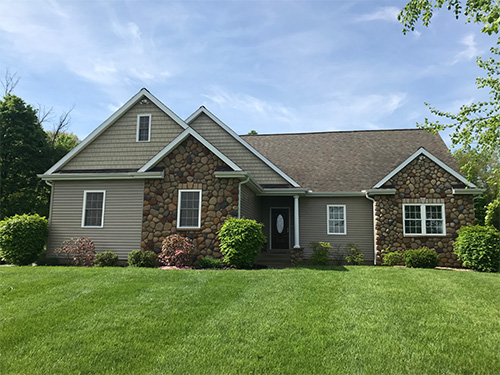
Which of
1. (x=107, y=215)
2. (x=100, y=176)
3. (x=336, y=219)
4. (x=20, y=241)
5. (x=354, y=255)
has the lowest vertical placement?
(x=354, y=255)

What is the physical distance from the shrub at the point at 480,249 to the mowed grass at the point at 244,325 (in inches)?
137

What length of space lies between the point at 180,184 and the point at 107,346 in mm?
8357

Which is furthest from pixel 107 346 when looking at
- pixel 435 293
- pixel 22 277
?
pixel 435 293

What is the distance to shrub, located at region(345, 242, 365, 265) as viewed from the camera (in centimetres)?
1511

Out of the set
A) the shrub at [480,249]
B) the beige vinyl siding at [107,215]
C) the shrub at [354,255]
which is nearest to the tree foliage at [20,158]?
the beige vinyl siding at [107,215]

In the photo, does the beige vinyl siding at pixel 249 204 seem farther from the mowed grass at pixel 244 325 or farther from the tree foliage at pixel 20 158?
the tree foliage at pixel 20 158

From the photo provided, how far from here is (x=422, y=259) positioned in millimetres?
13508

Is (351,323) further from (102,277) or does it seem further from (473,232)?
(473,232)

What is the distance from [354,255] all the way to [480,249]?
175 inches

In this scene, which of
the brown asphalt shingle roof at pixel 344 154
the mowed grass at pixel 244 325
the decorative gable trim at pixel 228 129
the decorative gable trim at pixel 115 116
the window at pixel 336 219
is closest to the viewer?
the mowed grass at pixel 244 325

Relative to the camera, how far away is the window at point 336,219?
16266 millimetres

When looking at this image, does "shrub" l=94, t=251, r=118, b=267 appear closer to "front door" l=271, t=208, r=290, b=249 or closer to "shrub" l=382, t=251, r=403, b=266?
"front door" l=271, t=208, r=290, b=249

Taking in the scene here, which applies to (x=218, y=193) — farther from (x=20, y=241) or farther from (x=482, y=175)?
(x=482, y=175)

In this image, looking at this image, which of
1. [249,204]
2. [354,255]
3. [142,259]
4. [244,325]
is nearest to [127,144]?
[142,259]
